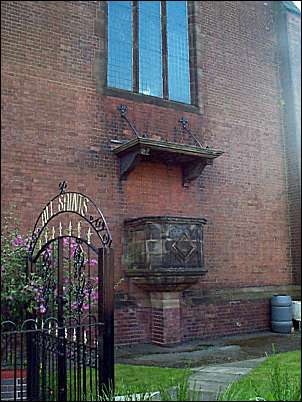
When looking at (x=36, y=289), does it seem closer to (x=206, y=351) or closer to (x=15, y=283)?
(x=15, y=283)

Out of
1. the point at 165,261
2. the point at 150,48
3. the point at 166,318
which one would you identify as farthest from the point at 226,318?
the point at 150,48

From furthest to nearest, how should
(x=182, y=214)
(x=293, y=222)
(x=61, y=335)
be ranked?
(x=293, y=222) < (x=182, y=214) < (x=61, y=335)

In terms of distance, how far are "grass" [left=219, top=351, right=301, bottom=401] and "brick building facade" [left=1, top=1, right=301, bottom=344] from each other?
2.69 meters

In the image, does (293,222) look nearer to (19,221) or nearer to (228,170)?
(228,170)

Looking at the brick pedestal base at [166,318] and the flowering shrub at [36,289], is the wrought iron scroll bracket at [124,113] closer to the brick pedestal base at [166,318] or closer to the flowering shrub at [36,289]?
the brick pedestal base at [166,318]

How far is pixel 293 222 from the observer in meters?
12.0

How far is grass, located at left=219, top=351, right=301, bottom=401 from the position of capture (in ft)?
9.92

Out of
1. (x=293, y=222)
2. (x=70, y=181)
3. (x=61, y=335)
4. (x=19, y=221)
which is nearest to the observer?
(x=61, y=335)

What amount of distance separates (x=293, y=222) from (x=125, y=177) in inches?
184

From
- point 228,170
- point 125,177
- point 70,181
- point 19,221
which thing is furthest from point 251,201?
point 19,221

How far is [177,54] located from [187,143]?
203 centimetres

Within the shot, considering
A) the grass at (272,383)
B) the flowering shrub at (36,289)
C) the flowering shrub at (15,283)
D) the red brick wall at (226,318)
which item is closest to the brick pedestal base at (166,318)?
the red brick wall at (226,318)

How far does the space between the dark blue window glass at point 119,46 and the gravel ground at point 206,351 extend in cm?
508

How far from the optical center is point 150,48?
10664mm
